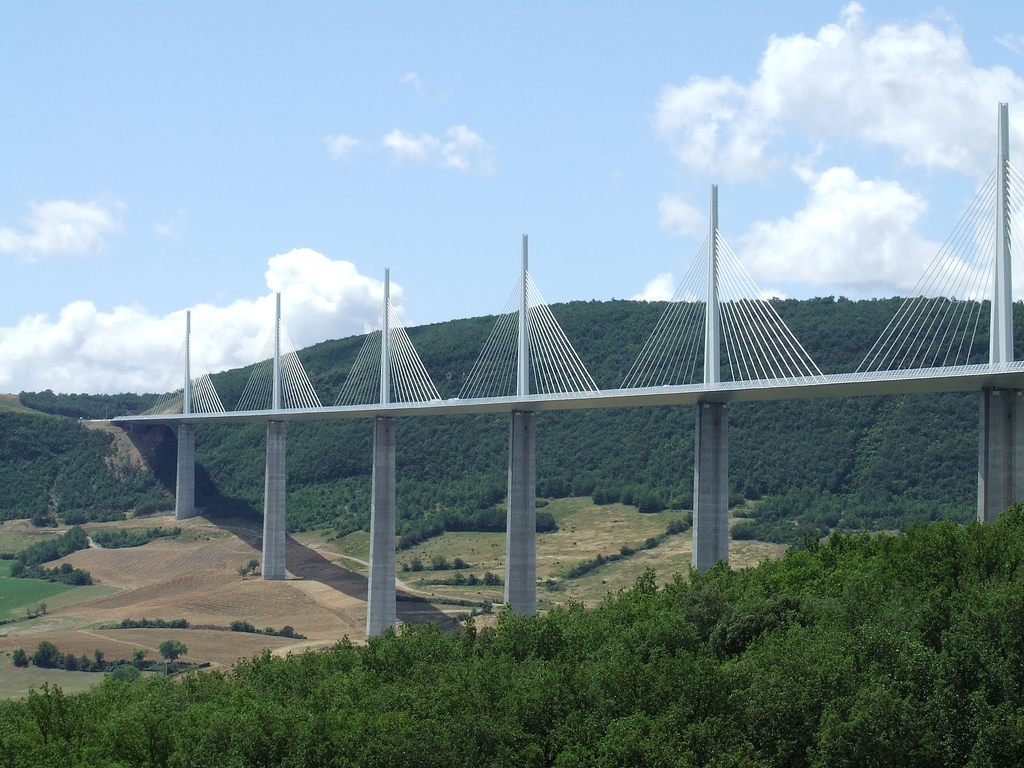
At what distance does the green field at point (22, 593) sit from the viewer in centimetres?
5888

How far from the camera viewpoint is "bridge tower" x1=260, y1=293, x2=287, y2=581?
209 feet

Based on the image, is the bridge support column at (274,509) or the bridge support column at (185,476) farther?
the bridge support column at (185,476)

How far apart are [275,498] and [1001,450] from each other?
42712 millimetres

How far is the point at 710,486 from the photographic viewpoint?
3853cm

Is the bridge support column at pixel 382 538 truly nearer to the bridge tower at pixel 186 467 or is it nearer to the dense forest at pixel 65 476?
the bridge tower at pixel 186 467

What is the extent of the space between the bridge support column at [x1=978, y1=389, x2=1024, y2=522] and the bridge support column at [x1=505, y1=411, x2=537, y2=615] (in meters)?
17.0

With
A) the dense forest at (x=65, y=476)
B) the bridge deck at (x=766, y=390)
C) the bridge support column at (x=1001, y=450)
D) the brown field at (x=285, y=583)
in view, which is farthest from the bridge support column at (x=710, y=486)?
the dense forest at (x=65, y=476)

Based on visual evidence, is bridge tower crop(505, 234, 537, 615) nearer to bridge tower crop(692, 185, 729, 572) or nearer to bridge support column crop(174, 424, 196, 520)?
bridge tower crop(692, 185, 729, 572)

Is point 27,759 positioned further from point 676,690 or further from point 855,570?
point 855,570

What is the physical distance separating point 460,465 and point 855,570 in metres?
54.1

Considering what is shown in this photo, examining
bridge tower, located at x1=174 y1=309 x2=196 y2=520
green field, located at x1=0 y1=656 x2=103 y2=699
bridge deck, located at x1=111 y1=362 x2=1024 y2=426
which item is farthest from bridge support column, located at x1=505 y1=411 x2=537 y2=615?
bridge tower, located at x1=174 y1=309 x2=196 y2=520

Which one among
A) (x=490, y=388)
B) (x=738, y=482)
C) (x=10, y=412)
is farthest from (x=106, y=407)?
(x=738, y=482)

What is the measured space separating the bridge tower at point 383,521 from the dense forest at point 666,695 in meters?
22.4

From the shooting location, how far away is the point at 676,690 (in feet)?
65.9
